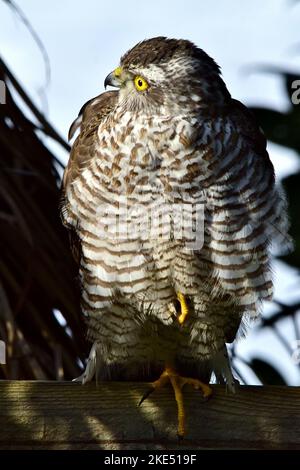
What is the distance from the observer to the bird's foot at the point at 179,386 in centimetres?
322

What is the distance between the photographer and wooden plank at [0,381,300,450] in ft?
10.2

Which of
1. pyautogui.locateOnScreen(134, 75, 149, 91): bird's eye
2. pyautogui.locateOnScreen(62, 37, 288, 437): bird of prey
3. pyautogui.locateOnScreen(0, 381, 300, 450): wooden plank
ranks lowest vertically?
pyautogui.locateOnScreen(0, 381, 300, 450): wooden plank

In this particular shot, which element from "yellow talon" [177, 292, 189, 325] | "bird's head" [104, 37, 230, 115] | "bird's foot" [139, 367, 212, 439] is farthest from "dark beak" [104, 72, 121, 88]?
"bird's foot" [139, 367, 212, 439]

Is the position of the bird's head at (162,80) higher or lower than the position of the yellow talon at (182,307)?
higher

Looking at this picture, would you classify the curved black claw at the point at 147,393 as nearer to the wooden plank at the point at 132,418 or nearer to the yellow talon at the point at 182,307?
the wooden plank at the point at 132,418

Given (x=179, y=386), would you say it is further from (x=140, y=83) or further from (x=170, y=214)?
(x=140, y=83)

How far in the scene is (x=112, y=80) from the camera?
3781 millimetres

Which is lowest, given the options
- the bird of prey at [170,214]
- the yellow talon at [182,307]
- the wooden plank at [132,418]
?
the wooden plank at [132,418]

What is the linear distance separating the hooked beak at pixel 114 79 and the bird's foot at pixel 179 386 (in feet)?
3.22

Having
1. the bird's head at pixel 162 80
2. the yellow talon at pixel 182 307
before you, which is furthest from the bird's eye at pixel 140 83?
the yellow talon at pixel 182 307

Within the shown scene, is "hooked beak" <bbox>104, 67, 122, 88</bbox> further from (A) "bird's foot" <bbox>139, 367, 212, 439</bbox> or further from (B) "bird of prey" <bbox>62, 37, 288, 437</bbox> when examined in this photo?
(A) "bird's foot" <bbox>139, 367, 212, 439</bbox>

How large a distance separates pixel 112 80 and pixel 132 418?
3.97ft

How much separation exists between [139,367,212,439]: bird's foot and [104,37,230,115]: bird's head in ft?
2.83
